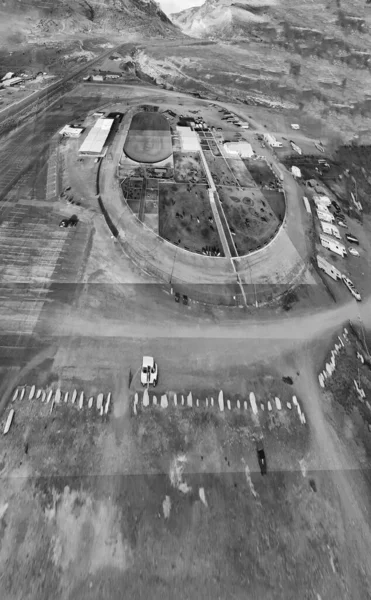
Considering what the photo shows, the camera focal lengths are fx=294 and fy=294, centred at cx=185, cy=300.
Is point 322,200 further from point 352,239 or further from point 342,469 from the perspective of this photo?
point 342,469

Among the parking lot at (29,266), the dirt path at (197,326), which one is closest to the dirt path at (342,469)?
the dirt path at (197,326)

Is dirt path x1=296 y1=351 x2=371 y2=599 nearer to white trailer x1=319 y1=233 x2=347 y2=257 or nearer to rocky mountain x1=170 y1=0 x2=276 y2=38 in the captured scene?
white trailer x1=319 y1=233 x2=347 y2=257

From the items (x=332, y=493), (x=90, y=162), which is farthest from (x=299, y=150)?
(x=332, y=493)

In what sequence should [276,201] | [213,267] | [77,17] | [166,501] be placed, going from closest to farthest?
1. [166,501]
2. [213,267]
3. [276,201]
4. [77,17]

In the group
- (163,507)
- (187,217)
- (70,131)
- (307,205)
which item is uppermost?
→ (70,131)

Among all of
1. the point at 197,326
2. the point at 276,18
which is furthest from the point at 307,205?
the point at 276,18

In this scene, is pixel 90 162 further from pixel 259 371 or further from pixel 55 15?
pixel 55 15
